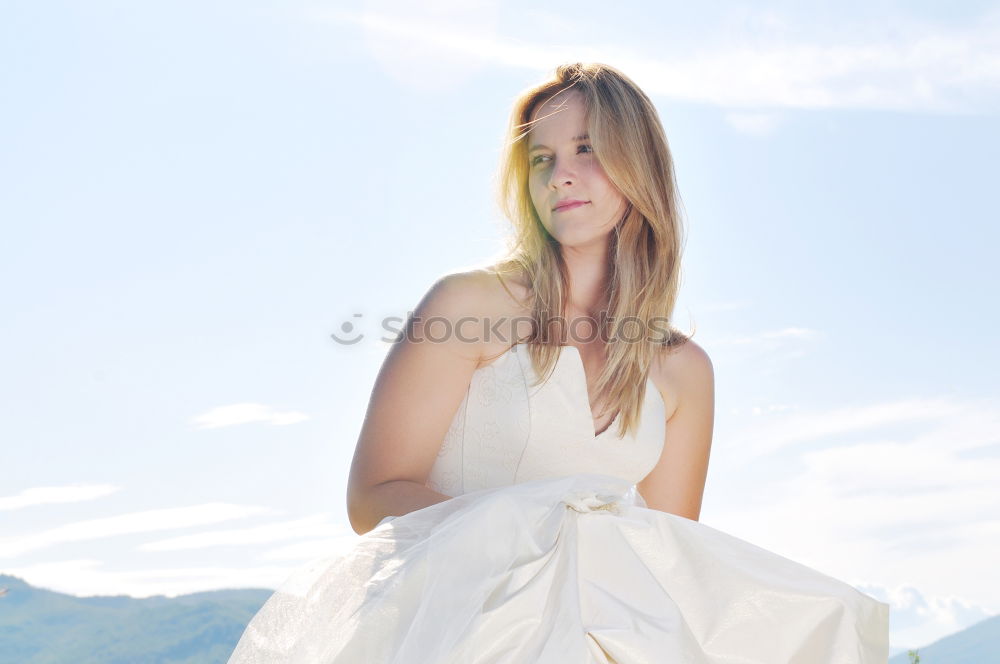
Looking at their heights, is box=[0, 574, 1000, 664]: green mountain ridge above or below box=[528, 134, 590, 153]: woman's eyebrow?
below

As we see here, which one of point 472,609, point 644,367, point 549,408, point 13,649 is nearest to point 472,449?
point 549,408

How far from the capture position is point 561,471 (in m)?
3.07

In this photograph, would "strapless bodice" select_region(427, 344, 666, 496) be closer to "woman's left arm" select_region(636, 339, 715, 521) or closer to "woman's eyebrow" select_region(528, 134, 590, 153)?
"woman's left arm" select_region(636, 339, 715, 521)

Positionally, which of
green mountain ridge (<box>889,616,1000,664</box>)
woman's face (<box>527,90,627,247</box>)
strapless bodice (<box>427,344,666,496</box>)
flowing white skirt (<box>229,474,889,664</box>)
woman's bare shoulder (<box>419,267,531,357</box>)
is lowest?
green mountain ridge (<box>889,616,1000,664</box>)

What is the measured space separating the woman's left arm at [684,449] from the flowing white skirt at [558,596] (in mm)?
1108

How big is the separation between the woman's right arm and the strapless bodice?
7 cm

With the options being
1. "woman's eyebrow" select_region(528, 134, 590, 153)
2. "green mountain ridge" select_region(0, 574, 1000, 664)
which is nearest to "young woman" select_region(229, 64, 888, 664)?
"woman's eyebrow" select_region(528, 134, 590, 153)

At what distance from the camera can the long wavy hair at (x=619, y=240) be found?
321cm

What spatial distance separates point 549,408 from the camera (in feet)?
10.1

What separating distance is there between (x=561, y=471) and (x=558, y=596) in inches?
42.1

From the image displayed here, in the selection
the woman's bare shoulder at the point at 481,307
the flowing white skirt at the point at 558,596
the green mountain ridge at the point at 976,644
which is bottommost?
the green mountain ridge at the point at 976,644

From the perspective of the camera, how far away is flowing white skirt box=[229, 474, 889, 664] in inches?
76.1

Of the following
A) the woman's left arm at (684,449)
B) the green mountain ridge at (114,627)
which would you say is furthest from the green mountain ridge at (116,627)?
the woman's left arm at (684,449)

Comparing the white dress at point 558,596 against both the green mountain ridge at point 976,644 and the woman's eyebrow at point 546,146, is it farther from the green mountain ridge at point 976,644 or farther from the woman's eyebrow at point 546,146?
the green mountain ridge at point 976,644
